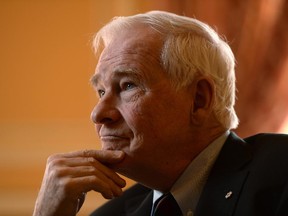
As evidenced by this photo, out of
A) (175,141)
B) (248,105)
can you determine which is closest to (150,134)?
(175,141)

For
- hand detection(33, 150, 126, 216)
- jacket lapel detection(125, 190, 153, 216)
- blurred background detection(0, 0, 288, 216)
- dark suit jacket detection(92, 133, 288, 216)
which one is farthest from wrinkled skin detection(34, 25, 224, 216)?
blurred background detection(0, 0, 288, 216)

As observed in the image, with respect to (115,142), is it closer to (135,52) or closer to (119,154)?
(119,154)

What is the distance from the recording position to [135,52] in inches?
71.5

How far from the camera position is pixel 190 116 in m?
1.81

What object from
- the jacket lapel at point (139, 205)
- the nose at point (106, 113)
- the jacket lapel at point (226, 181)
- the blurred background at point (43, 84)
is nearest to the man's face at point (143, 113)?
the nose at point (106, 113)

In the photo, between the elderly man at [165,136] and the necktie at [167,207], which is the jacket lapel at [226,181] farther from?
the necktie at [167,207]

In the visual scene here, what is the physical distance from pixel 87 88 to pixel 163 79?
1.59 m

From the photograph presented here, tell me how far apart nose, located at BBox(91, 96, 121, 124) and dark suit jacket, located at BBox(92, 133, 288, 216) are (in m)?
0.36

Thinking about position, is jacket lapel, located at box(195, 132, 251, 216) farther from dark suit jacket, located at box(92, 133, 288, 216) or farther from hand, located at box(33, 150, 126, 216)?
hand, located at box(33, 150, 126, 216)

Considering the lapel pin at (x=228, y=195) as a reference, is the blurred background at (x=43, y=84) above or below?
above

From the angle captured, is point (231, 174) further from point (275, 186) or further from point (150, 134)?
point (150, 134)

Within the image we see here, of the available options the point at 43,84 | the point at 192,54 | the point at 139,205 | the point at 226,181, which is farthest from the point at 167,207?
the point at 43,84

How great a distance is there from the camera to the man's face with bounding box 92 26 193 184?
1761mm

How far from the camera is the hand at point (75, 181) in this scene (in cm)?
174
